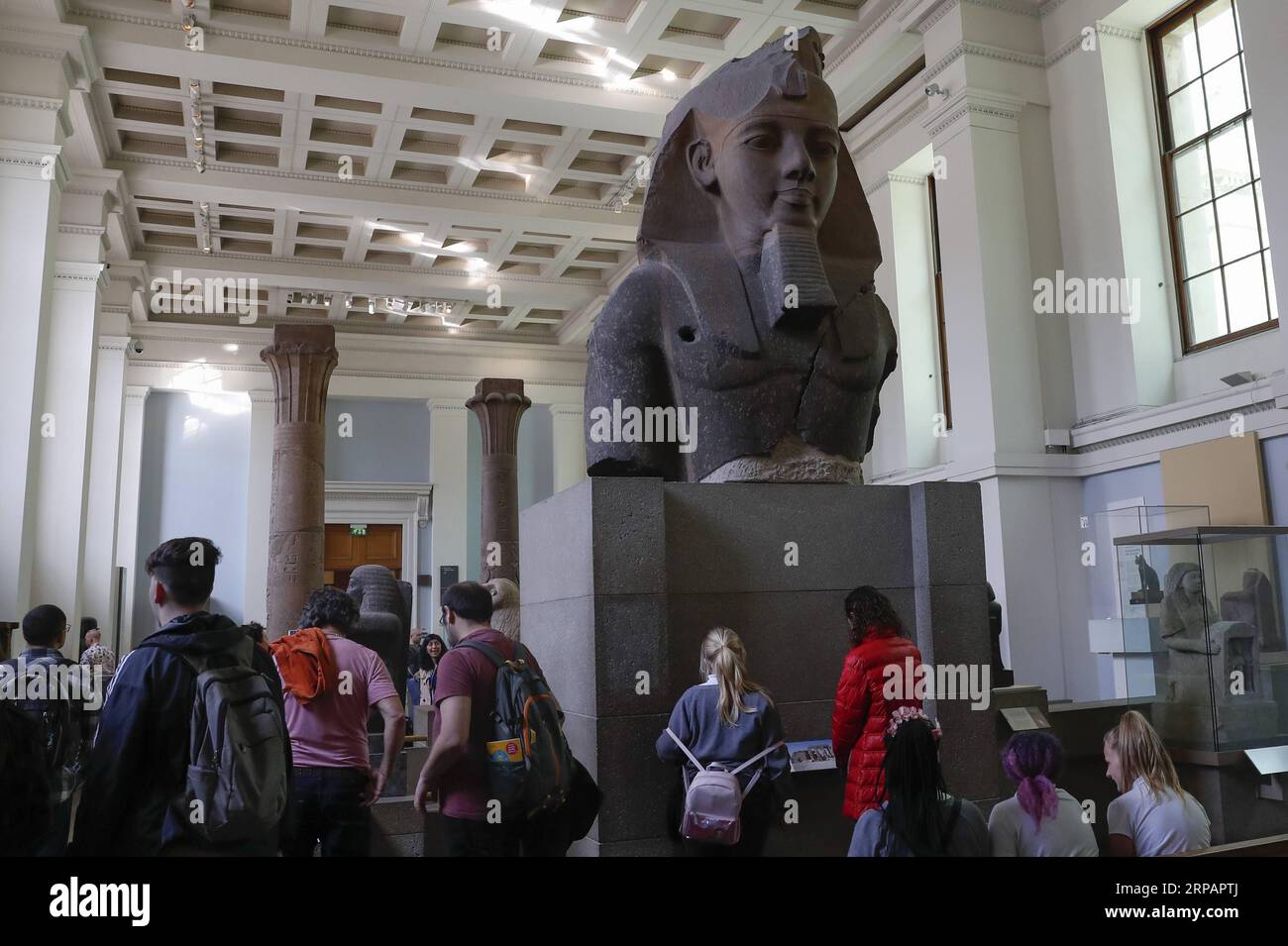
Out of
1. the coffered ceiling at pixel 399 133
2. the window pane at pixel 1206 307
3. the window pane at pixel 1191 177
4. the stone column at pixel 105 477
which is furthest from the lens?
the stone column at pixel 105 477

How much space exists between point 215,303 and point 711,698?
59.8 feet

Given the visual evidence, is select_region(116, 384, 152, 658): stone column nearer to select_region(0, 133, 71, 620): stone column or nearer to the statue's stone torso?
select_region(0, 133, 71, 620): stone column

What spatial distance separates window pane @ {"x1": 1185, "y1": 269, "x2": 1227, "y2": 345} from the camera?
8969 mm

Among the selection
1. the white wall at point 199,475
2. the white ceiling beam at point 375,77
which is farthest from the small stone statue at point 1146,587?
the white wall at point 199,475

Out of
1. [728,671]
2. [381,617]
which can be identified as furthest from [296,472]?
[728,671]

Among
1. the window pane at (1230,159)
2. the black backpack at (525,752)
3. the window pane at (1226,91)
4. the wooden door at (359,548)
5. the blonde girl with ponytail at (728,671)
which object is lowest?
the black backpack at (525,752)

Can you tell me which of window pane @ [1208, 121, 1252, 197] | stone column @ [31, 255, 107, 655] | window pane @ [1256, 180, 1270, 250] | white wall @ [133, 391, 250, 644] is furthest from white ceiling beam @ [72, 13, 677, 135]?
white wall @ [133, 391, 250, 644]

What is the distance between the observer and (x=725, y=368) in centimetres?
381

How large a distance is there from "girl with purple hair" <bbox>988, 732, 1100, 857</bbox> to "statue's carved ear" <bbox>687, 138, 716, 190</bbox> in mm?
2390

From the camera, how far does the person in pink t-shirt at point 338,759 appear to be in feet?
12.2

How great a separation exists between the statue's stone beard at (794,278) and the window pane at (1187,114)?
7.17 meters

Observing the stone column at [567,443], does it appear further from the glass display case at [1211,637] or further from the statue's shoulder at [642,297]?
the statue's shoulder at [642,297]

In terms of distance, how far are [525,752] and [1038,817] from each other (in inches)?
59.0

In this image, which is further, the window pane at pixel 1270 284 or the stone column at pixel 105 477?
the stone column at pixel 105 477
